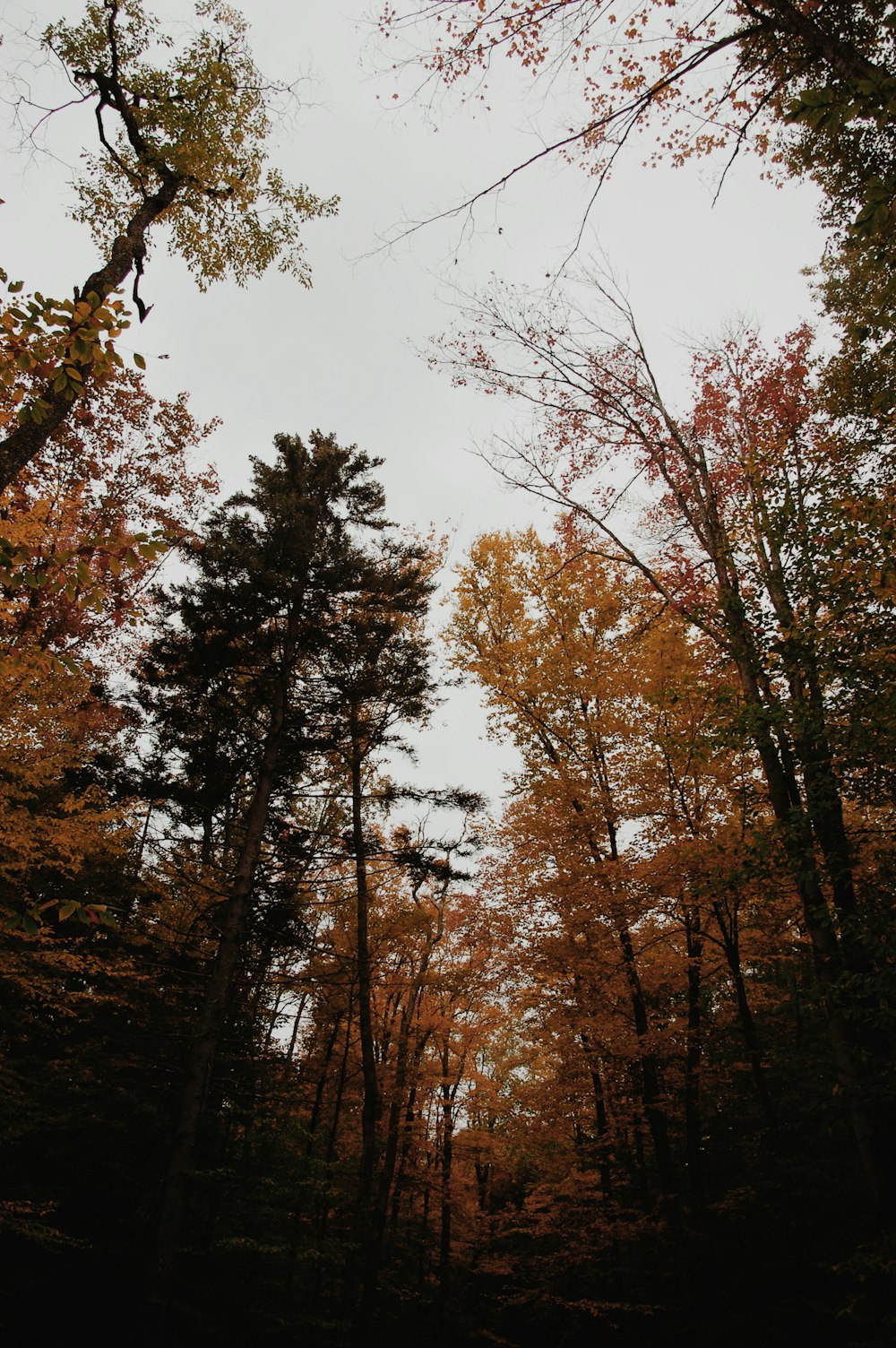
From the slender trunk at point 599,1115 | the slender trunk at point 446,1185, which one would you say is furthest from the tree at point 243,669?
the slender trunk at point 446,1185

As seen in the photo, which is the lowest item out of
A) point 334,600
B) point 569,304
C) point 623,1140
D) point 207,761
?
point 623,1140

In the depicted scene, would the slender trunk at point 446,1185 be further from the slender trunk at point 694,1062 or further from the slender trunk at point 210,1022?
the slender trunk at point 210,1022

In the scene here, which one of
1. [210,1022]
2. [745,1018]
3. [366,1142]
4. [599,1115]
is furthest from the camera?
[599,1115]

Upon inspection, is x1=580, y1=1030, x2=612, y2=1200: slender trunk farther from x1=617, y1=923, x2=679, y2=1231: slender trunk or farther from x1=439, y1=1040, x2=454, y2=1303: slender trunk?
Result: x1=439, y1=1040, x2=454, y2=1303: slender trunk

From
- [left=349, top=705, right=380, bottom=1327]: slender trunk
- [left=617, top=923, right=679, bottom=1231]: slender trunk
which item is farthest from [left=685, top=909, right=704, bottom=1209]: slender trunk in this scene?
[left=349, top=705, right=380, bottom=1327]: slender trunk

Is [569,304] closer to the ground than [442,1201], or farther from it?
farther from it

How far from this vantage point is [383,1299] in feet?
47.1

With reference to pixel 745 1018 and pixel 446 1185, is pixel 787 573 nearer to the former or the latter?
pixel 745 1018

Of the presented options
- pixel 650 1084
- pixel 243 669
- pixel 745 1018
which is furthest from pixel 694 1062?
pixel 243 669

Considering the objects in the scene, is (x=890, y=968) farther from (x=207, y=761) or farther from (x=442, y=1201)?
(x=442, y=1201)

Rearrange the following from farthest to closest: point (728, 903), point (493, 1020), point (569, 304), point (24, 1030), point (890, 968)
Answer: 1. point (493, 1020)
2. point (728, 903)
3. point (24, 1030)
4. point (569, 304)
5. point (890, 968)

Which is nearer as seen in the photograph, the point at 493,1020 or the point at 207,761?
the point at 207,761

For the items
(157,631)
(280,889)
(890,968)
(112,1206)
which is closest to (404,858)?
(280,889)

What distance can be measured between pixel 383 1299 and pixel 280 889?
476 inches
